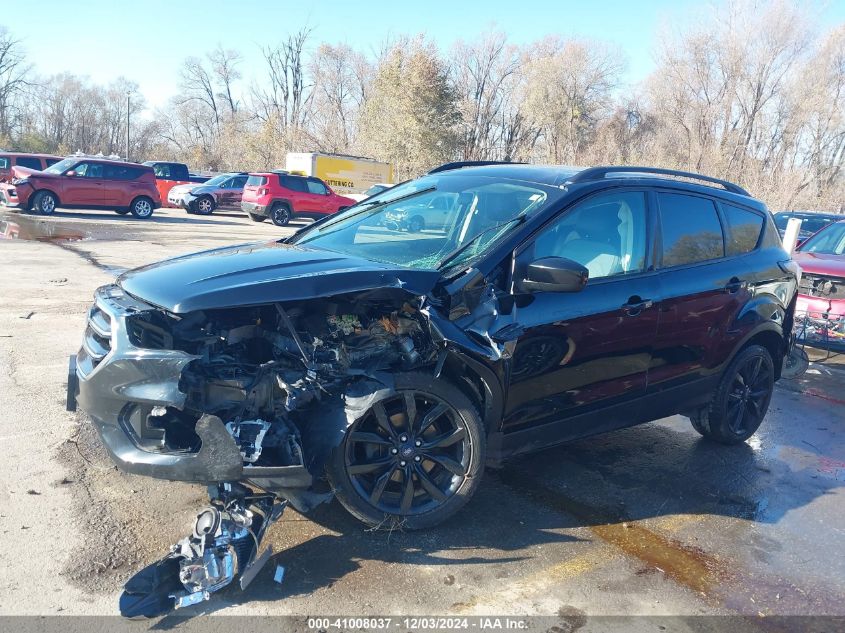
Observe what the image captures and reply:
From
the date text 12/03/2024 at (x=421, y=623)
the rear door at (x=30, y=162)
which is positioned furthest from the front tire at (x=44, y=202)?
the date text 12/03/2024 at (x=421, y=623)

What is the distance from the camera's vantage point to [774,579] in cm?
345

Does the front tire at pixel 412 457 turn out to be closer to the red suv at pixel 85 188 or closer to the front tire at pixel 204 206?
the red suv at pixel 85 188

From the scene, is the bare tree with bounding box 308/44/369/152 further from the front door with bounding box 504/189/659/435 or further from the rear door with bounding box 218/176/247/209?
the front door with bounding box 504/189/659/435

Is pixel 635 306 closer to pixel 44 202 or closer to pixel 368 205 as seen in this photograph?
pixel 368 205

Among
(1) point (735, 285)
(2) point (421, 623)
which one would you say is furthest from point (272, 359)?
(1) point (735, 285)

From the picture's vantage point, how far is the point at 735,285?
190 inches

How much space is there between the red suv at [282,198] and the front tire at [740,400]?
20.4 metres

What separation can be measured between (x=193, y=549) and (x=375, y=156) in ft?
127

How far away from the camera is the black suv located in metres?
3.09

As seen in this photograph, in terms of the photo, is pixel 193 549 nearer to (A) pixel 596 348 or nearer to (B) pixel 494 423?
(B) pixel 494 423

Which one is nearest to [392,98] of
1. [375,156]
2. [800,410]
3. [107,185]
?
[375,156]

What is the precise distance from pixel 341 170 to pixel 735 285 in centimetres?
2795

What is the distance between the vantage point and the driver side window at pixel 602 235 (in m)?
3.95

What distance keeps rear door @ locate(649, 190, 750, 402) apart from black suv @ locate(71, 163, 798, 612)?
0.02 meters
